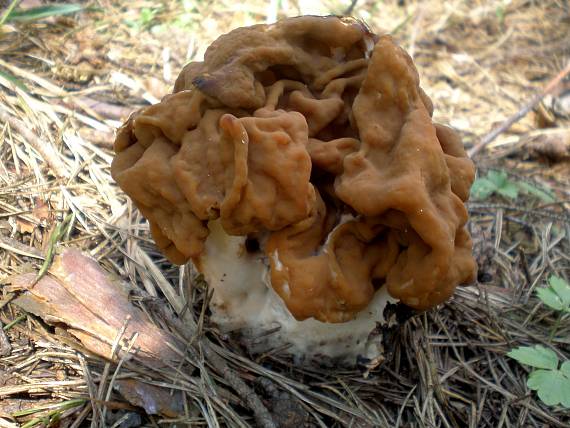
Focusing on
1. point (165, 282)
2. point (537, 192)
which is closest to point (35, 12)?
point (165, 282)

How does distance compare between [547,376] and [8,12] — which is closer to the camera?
[547,376]

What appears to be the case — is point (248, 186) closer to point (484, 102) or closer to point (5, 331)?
point (5, 331)

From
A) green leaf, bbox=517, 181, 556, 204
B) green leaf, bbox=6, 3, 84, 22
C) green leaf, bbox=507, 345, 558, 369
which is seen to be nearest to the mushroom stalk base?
green leaf, bbox=507, 345, 558, 369

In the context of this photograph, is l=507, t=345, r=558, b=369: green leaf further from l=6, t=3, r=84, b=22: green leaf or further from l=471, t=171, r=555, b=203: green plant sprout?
l=6, t=3, r=84, b=22: green leaf

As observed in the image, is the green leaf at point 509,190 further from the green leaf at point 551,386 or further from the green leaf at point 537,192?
the green leaf at point 551,386

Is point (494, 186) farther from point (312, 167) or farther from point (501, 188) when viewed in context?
point (312, 167)

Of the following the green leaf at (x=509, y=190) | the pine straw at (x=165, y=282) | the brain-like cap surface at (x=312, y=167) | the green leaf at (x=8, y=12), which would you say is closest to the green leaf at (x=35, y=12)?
the green leaf at (x=8, y=12)

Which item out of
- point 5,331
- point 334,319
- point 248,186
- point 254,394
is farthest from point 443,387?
point 5,331
